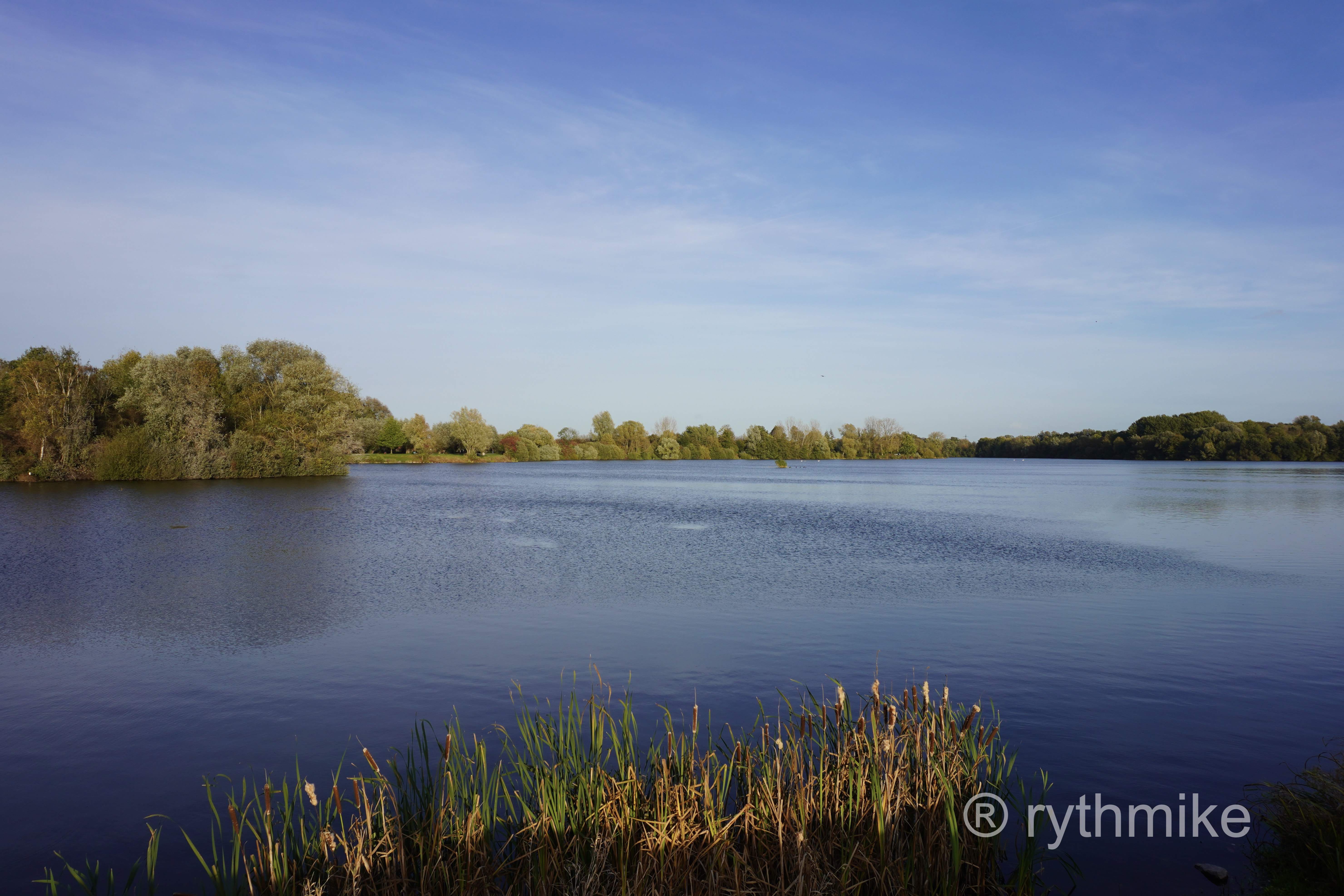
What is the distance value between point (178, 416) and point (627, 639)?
51.0 m

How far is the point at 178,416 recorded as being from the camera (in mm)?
51188

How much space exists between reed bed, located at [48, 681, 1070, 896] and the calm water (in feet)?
3.88

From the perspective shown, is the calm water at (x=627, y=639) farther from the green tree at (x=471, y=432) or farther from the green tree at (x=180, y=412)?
the green tree at (x=471, y=432)

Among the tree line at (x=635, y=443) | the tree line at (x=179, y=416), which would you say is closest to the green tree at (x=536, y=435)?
the tree line at (x=635, y=443)

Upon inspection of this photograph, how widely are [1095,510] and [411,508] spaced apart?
3239 cm

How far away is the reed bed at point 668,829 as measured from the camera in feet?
14.5

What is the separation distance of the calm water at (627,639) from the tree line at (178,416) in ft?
76.6

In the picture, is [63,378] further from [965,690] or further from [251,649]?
[965,690]

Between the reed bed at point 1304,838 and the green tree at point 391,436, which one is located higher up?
the green tree at point 391,436

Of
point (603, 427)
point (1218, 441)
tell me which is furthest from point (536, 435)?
point (1218, 441)

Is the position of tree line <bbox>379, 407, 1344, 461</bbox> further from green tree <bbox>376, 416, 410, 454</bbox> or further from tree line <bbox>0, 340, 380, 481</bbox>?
tree line <bbox>0, 340, 380, 481</bbox>

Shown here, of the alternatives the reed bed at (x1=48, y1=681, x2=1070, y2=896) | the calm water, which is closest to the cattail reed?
the reed bed at (x1=48, y1=681, x2=1070, y2=896)

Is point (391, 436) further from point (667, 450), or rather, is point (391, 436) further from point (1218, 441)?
point (1218, 441)

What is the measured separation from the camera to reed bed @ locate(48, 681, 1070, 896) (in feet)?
14.5
